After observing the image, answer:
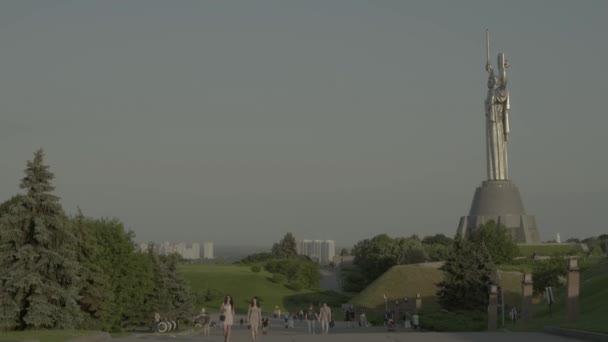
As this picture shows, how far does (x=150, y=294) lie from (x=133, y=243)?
421cm

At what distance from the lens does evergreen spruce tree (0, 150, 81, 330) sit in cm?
2747

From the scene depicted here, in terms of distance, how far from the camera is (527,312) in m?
29.9

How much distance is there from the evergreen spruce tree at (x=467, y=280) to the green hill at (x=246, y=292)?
26.5 m

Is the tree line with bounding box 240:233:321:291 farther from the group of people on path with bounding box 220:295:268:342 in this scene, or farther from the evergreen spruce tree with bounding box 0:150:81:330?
the group of people on path with bounding box 220:295:268:342

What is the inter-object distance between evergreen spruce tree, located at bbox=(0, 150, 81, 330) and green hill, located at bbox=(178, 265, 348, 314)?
150 ft

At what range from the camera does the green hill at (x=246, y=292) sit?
79500 millimetres

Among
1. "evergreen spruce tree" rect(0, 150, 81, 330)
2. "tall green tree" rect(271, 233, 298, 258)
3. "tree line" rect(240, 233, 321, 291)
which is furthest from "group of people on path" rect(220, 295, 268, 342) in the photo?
"tall green tree" rect(271, 233, 298, 258)

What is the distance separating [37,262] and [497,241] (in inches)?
1975

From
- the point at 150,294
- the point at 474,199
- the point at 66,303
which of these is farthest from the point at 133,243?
the point at 474,199

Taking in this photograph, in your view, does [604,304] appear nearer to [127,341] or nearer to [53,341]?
[127,341]

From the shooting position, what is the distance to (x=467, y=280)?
51.7m

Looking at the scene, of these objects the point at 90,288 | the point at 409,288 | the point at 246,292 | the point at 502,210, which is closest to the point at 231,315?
the point at 90,288

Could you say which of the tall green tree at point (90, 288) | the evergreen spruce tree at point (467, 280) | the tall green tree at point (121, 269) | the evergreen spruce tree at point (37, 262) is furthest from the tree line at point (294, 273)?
the evergreen spruce tree at point (37, 262)

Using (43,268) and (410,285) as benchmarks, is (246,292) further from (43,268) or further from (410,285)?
(43,268)
